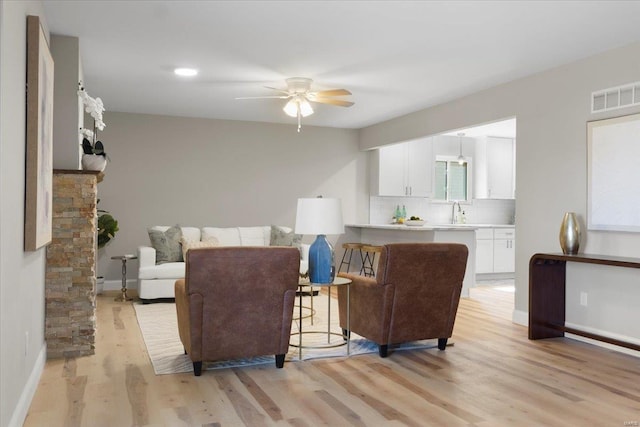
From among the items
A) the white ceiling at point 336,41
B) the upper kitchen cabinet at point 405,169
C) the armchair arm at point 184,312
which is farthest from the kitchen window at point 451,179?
the armchair arm at point 184,312

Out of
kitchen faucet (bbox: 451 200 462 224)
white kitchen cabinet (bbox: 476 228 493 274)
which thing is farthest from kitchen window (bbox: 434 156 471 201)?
white kitchen cabinet (bbox: 476 228 493 274)

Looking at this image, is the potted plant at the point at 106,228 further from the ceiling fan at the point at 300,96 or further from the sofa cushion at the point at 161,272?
the ceiling fan at the point at 300,96

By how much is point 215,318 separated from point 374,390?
1.14 meters

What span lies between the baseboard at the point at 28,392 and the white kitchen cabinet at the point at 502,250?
7.10 metres

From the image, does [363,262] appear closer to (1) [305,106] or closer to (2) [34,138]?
(1) [305,106]

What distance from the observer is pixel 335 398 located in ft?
10.8

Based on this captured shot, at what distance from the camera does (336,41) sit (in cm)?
450

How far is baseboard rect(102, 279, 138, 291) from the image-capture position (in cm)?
767

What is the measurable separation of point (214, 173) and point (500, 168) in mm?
5079

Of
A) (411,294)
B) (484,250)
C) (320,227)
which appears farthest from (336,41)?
(484,250)

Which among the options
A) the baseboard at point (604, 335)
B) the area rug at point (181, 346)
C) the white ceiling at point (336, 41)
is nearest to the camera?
the white ceiling at point (336, 41)

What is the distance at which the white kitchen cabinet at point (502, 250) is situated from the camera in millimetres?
9133

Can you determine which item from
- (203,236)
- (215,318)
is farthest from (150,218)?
(215,318)

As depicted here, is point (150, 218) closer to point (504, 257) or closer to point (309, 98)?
point (309, 98)
